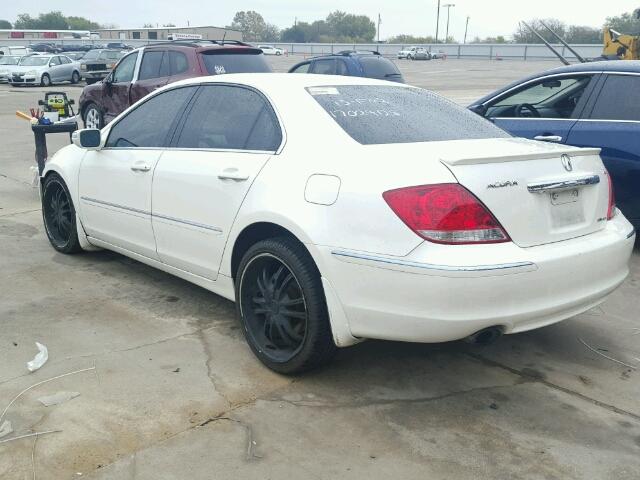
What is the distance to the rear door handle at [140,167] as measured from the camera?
473cm

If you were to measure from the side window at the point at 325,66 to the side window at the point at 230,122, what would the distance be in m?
10.6

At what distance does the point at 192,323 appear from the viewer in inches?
180

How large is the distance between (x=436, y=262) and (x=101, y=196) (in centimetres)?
295

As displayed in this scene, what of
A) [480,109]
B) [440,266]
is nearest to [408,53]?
[480,109]

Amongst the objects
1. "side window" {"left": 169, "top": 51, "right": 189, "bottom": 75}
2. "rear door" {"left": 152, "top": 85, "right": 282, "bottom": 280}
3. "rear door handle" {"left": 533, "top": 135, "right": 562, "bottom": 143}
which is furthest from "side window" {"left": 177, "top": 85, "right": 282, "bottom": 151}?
"side window" {"left": 169, "top": 51, "right": 189, "bottom": 75}

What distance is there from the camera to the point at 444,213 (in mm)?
3229

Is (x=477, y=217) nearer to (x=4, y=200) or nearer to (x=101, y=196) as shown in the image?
(x=101, y=196)

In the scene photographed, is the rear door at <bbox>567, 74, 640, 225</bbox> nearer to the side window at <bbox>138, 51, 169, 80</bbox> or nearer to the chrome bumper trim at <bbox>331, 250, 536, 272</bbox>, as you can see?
the chrome bumper trim at <bbox>331, 250, 536, 272</bbox>

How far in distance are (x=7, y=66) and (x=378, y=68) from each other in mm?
24254

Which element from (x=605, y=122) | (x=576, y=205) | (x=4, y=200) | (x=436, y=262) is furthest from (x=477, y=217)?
(x=4, y=200)

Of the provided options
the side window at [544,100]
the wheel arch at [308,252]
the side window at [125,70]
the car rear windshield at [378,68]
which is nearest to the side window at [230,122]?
the wheel arch at [308,252]

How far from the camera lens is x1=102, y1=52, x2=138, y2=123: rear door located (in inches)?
482

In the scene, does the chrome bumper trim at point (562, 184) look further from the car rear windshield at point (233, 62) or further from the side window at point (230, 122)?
the car rear windshield at point (233, 62)

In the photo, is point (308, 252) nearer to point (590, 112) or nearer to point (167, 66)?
point (590, 112)
